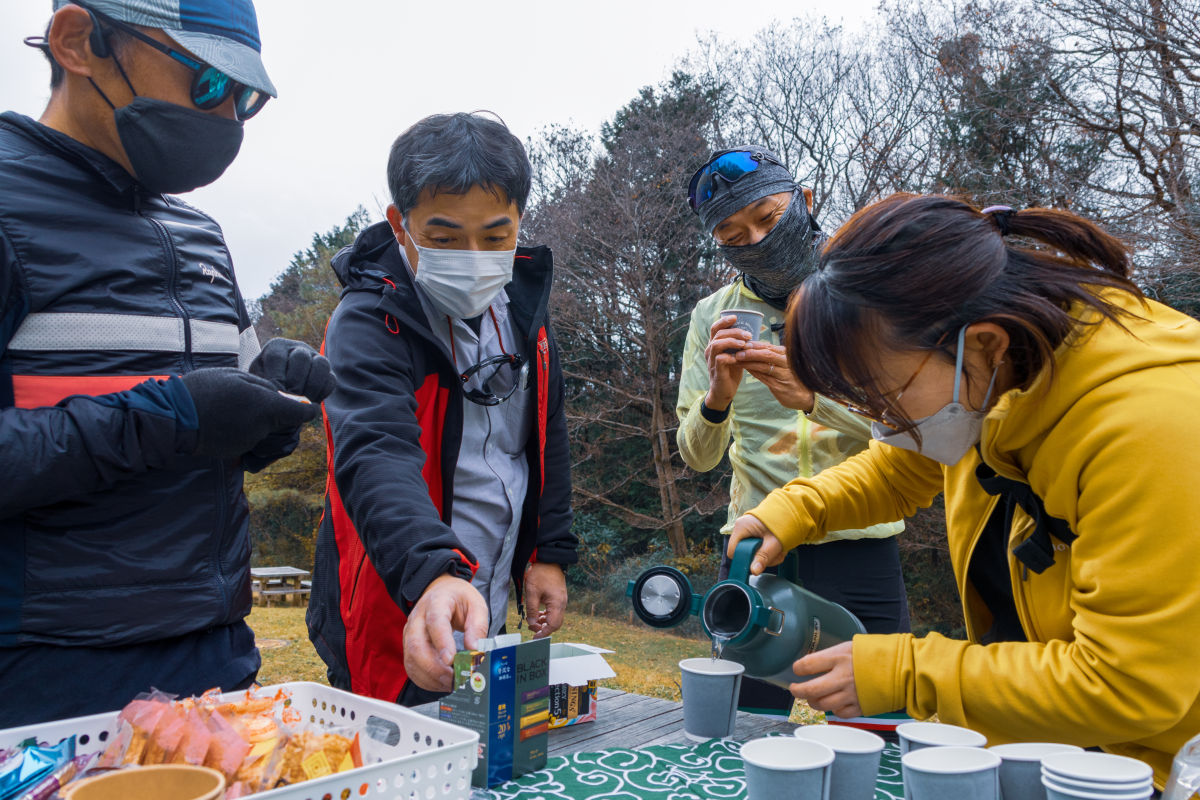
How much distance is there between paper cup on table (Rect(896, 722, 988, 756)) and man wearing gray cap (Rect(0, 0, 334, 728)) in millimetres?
1092

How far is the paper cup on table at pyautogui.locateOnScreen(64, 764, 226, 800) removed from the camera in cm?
90

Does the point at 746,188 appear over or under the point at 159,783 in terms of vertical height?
over

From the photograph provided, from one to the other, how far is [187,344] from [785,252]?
1.62 m

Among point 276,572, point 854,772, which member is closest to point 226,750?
point 854,772

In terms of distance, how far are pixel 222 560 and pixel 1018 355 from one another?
1.45 metres

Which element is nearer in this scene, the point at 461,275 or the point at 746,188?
the point at 461,275

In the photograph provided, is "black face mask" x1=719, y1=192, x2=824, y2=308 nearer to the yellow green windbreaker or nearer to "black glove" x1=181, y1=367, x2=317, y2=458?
the yellow green windbreaker

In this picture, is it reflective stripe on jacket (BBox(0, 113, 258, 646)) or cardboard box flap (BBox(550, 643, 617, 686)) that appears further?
cardboard box flap (BBox(550, 643, 617, 686))

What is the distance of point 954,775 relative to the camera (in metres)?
0.96

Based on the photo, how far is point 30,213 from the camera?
1.38 m

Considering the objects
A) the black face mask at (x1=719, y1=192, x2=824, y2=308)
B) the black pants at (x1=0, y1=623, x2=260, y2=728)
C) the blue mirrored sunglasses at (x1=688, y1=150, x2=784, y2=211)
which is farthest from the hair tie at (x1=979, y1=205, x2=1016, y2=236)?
the black pants at (x1=0, y1=623, x2=260, y2=728)

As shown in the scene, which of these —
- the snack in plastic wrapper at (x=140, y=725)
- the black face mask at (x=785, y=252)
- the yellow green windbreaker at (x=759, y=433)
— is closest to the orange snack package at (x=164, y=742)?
the snack in plastic wrapper at (x=140, y=725)

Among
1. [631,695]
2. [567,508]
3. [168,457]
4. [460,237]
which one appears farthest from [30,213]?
[631,695]

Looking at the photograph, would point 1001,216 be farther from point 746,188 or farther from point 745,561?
point 746,188
